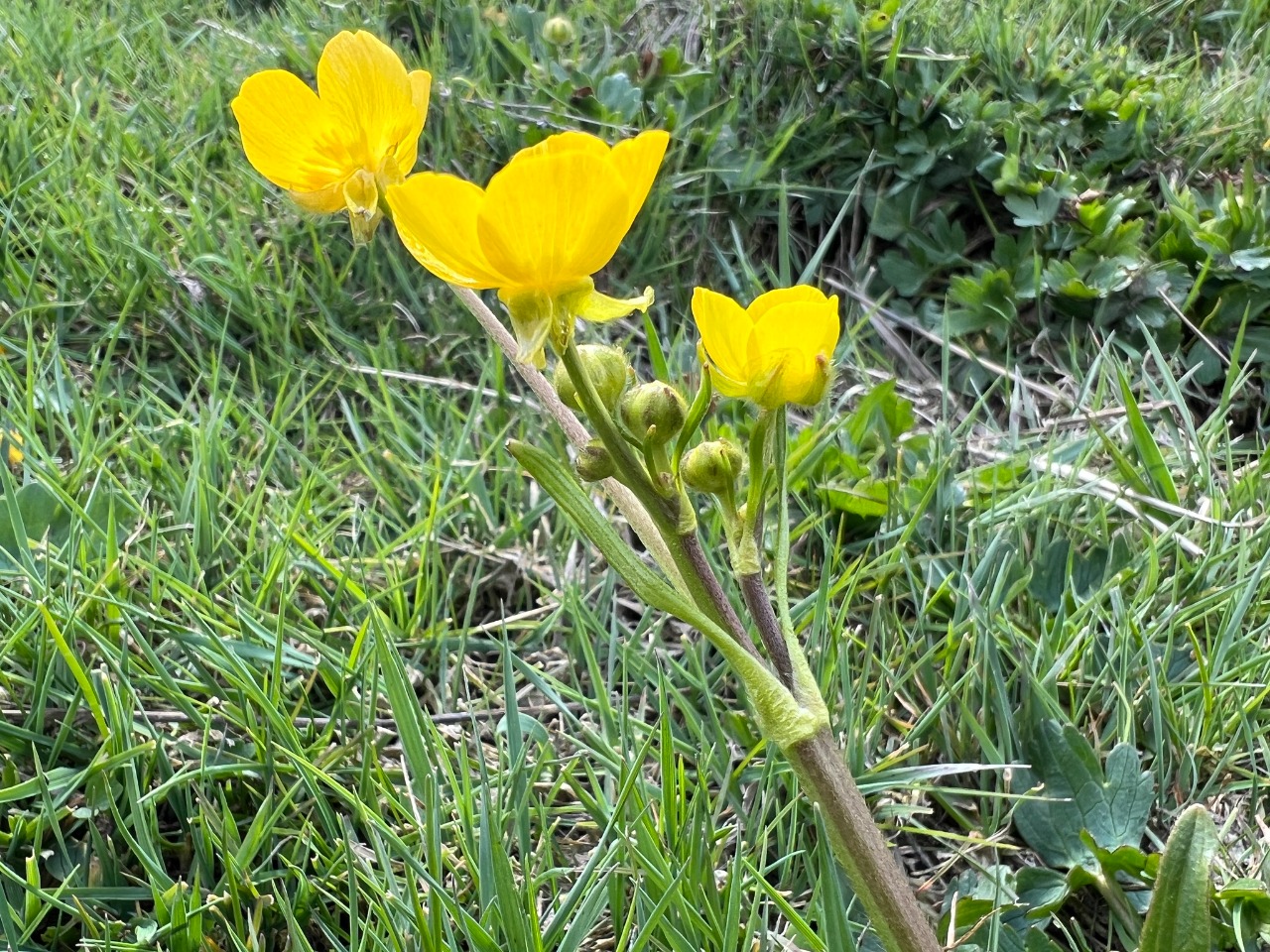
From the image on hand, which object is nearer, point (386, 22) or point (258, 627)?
point (258, 627)

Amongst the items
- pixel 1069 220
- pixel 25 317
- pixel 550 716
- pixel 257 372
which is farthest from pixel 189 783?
pixel 1069 220

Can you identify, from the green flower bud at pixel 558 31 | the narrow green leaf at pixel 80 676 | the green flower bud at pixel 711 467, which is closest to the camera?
the green flower bud at pixel 711 467

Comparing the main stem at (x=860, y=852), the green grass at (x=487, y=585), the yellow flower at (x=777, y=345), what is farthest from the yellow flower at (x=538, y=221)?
the green grass at (x=487, y=585)

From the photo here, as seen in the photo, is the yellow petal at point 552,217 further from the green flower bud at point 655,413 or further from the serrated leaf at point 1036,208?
the serrated leaf at point 1036,208

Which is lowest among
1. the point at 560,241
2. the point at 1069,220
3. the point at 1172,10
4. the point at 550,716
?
the point at 550,716

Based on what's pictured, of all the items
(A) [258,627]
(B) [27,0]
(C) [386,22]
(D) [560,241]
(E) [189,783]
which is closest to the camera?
(D) [560,241]

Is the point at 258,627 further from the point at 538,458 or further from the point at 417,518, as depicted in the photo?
the point at 538,458

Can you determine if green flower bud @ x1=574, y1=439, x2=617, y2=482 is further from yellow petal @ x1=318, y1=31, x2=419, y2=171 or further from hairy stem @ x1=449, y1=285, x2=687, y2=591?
yellow petal @ x1=318, y1=31, x2=419, y2=171
